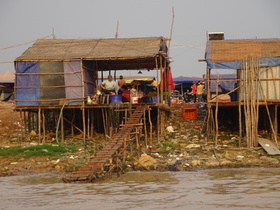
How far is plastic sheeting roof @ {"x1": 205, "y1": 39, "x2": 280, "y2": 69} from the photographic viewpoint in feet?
62.1

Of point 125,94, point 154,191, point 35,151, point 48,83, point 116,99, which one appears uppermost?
point 48,83

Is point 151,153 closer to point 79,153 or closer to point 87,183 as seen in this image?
point 79,153

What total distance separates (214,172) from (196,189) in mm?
2718

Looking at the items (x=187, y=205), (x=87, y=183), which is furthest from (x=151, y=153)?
(x=187, y=205)

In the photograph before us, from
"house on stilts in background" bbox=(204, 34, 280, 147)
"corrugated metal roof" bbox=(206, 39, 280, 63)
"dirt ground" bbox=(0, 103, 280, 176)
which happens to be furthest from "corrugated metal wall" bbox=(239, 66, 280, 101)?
"dirt ground" bbox=(0, 103, 280, 176)

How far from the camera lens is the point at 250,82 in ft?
59.7

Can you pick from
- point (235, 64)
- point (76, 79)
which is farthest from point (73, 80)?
point (235, 64)

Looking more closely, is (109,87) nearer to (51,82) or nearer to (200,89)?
(51,82)

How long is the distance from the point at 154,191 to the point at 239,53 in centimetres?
887

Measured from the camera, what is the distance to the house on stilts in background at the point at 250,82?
58.7 feet

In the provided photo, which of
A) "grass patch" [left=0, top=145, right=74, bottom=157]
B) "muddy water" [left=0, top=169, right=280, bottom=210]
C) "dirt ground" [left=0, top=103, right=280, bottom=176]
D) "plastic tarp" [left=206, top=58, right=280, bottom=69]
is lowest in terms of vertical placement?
"muddy water" [left=0, top=169, right=280, bottom=210]

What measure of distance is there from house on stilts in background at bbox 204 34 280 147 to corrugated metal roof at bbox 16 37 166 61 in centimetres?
231

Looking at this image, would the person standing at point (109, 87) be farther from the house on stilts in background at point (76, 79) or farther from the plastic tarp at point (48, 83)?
the plastic tarp at point (48, 83)

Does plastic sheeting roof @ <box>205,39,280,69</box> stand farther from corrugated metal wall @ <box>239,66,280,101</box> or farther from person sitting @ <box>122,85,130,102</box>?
person sitting @ <box>122,85,130,102</box>
